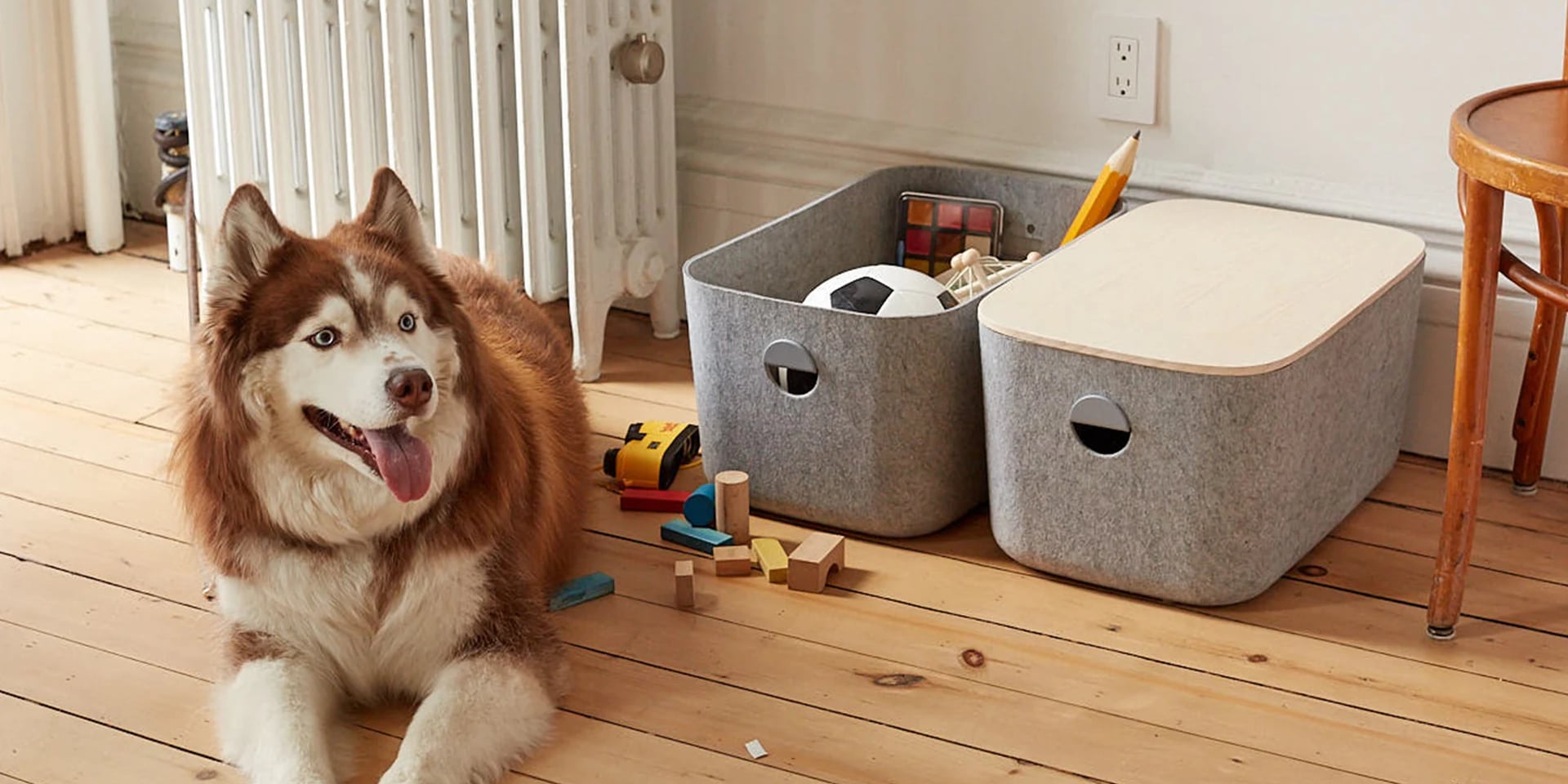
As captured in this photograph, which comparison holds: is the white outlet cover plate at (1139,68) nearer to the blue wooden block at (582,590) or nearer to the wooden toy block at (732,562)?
the wooden toy block at (732,562)

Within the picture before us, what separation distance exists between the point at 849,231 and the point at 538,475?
0.75 meters

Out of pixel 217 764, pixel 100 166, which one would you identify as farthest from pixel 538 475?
pixel 100 166

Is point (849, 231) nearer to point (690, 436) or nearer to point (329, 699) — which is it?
point (690, 436)

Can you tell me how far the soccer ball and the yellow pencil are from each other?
21 cm

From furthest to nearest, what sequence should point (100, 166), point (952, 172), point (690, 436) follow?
point (100, 166) → point (952, 172) → point (690, 436)

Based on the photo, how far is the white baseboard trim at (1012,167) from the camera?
7.04 ft

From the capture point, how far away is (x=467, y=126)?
8.14 ft

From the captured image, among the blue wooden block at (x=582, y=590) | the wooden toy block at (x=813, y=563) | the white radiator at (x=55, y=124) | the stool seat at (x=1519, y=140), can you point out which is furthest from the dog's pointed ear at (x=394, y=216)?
the white radiator at (x=55, y=124)

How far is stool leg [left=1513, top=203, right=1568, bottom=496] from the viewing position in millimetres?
1964

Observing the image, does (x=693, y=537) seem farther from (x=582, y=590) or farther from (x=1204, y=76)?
(x=1204, y=76)

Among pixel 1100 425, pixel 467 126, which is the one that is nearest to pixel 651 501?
pixel 1100 425

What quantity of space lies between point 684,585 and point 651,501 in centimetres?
26

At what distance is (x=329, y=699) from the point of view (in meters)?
1.62

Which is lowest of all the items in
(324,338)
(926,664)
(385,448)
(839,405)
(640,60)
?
(926,664)
